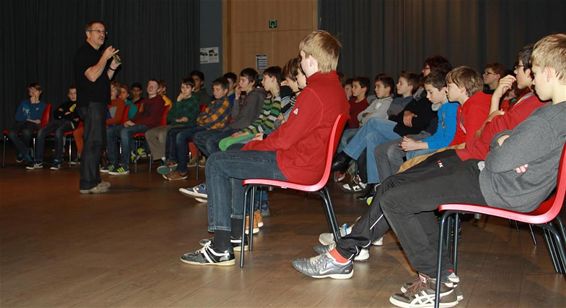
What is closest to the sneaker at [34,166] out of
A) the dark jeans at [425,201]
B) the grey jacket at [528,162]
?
the dark jeans at [425,201]

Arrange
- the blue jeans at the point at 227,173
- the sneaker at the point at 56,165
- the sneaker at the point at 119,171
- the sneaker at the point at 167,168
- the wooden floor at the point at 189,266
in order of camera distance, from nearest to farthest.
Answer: the wooden floor at the point at 189,266 < the blue jeans at the point at 227,173 < the sneaker at the point at 167,168 < the sneaker at the point at 119,171 < the sneaker at the point at 56,165

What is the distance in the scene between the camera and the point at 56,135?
8.58 metres

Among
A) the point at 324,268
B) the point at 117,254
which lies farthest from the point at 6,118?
the point at 324,268

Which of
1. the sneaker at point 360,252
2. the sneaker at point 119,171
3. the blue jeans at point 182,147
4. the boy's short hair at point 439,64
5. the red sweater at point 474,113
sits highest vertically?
the boy's short hair at point 439,64

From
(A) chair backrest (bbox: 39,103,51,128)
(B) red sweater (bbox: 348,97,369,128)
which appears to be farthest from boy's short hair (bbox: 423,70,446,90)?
(A) chair backrest (bbox: 39,103,51,128)

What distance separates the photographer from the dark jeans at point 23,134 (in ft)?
28.7

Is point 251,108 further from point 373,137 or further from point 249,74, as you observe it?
point 373,137

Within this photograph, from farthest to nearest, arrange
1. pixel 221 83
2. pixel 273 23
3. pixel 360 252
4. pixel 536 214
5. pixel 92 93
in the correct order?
pixel 273 23, pixel 221 83, pixel 92 93, pixel 360 252, pixel 536 214

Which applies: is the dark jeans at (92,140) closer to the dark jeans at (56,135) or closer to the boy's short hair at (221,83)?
the boy's short hair at (221,83)

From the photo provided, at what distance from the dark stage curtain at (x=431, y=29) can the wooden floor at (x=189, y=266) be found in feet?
17.3

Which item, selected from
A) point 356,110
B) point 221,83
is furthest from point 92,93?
point 356,110

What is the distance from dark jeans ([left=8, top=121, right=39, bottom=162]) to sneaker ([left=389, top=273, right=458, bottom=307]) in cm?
702

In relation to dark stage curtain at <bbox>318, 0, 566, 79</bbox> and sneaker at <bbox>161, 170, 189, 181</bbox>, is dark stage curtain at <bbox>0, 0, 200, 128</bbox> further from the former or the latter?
sneaker at <bbox>161, 170, 189, 181</bbox>

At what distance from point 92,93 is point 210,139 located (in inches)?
45.1
